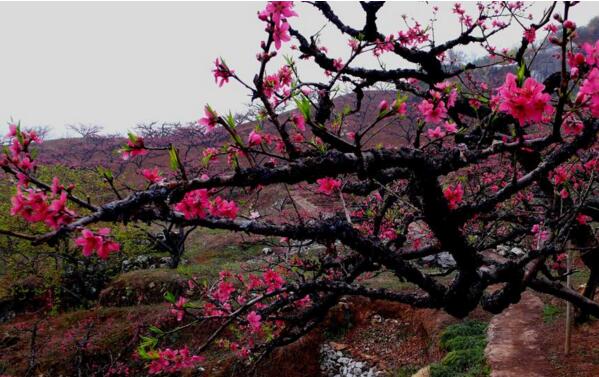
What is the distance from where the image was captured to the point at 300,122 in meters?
2.03

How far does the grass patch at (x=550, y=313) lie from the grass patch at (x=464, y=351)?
1.11 meters

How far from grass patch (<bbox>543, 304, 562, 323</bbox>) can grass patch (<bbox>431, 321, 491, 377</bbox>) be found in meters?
1.11

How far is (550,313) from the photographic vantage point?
716cm

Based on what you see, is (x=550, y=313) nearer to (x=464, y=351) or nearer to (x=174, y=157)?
(x=464, y=351)

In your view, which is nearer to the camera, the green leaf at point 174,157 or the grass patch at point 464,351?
the green leaf at point 174,157

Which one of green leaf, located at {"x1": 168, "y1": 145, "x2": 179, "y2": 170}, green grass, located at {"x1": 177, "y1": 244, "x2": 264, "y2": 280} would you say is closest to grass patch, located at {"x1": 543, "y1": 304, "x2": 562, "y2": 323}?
green leaf, located at {"x1": 168, "y1": 145, "x2": 179, "y2": 170}

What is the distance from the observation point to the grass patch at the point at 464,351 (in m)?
6.05

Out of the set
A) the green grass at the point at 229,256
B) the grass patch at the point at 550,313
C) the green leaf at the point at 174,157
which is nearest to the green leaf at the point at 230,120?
the green leaf at the point at 174,157

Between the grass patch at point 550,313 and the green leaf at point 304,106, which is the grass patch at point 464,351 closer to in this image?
the grass patch at point 550,313

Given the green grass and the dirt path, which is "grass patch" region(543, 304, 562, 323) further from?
the green grass

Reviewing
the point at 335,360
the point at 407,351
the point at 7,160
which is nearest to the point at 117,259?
the point at 335,360

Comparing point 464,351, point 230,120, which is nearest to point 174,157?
point 230,120

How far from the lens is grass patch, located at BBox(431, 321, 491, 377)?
605 centimetres

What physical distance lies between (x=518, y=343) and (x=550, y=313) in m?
1.35
